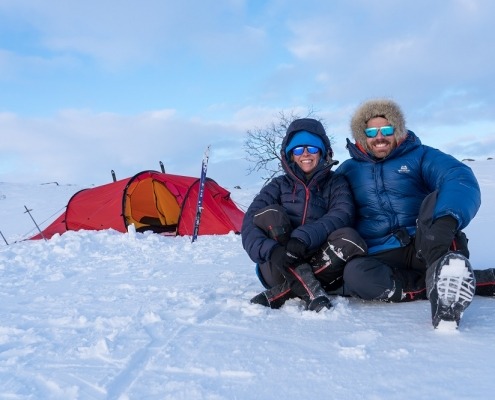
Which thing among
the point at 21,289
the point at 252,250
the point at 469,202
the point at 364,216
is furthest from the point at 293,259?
the point at 21,289

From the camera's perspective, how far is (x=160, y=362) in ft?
7.33

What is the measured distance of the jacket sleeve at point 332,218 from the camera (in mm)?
3205

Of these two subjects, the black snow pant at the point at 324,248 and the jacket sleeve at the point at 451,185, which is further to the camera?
the black snow pant at the point at 324,248

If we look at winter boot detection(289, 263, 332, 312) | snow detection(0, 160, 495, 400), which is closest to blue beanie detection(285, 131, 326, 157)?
winter boot detection(289, 263, 332, 312)

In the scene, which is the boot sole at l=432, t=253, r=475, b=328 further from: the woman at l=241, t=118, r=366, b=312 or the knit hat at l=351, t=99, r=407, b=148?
the knit hat at l=351, t=99, r=407, b=148

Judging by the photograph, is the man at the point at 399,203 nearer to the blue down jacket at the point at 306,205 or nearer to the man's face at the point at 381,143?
the man's face at the point at 381,143

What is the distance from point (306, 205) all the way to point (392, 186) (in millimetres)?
617

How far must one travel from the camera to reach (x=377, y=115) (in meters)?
3.58

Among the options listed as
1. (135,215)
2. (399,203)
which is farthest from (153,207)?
(399,203)

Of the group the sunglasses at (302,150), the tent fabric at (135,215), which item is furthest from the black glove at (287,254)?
the tent fabric at (135,215)

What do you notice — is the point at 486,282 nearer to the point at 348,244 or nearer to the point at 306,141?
the point at 348,244

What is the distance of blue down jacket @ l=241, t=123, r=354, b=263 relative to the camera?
10.6 ft

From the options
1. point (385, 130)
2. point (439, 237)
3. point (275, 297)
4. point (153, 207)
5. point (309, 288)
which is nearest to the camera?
point (439, 237)

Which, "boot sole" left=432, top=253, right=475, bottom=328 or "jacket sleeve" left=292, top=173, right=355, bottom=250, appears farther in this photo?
"jacket sleeve" left=292, top=173, right=355, bottom=250
